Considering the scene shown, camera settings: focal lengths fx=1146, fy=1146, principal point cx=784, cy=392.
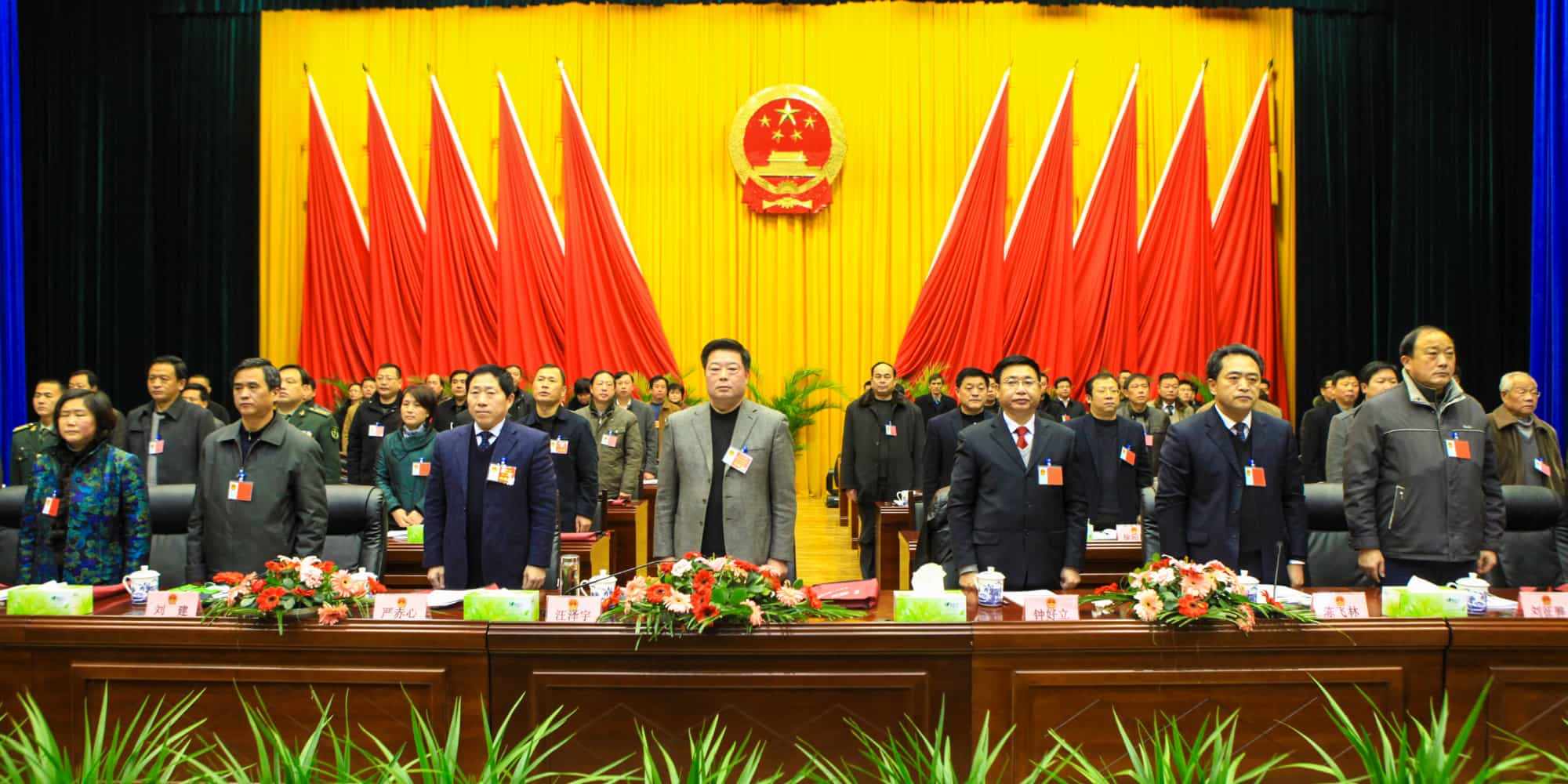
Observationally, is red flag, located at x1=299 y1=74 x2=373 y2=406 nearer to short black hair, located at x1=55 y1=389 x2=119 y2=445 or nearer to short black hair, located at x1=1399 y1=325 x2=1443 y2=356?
short black hair, located at x1=55 y1=389 x2=119 y2=445

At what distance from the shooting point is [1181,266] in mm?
10211

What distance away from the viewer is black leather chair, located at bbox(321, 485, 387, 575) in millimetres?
3791

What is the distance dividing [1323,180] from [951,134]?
10.8ft

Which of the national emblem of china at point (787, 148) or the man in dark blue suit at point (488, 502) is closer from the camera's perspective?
the man in dark blue suit at point (488, 502)

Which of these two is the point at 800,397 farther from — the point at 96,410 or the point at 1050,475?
the point at 96,410

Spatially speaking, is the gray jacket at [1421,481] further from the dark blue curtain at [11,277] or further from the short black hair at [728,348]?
the dark blue curtain at [11,277]

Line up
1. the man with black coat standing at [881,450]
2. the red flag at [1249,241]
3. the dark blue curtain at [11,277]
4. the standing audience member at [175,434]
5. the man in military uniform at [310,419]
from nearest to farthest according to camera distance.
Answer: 1. the standing audience member at [175,434]
2. the man in military uniform at [310,419]
3. the man with black coat standing at [881,450]
4. the dark blue curtain at [11,277]
5. the red flag at [1249,241]

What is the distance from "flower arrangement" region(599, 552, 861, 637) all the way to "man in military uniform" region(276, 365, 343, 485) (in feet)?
11.3

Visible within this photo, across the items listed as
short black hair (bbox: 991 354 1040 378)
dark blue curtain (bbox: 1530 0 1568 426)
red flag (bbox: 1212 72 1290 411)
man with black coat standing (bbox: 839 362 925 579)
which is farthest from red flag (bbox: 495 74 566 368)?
dark blue curtain (bbox: 1530 0 1568 426)

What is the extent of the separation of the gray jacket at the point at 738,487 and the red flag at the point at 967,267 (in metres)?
6.92

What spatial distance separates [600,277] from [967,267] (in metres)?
3.33

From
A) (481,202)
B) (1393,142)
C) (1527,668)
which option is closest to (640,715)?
(1527,668)

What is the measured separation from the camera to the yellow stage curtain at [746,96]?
34.1 ft

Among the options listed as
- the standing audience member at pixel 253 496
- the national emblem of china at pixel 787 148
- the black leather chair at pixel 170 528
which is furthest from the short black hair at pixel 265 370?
the national emblem of china at pixel 787 148
